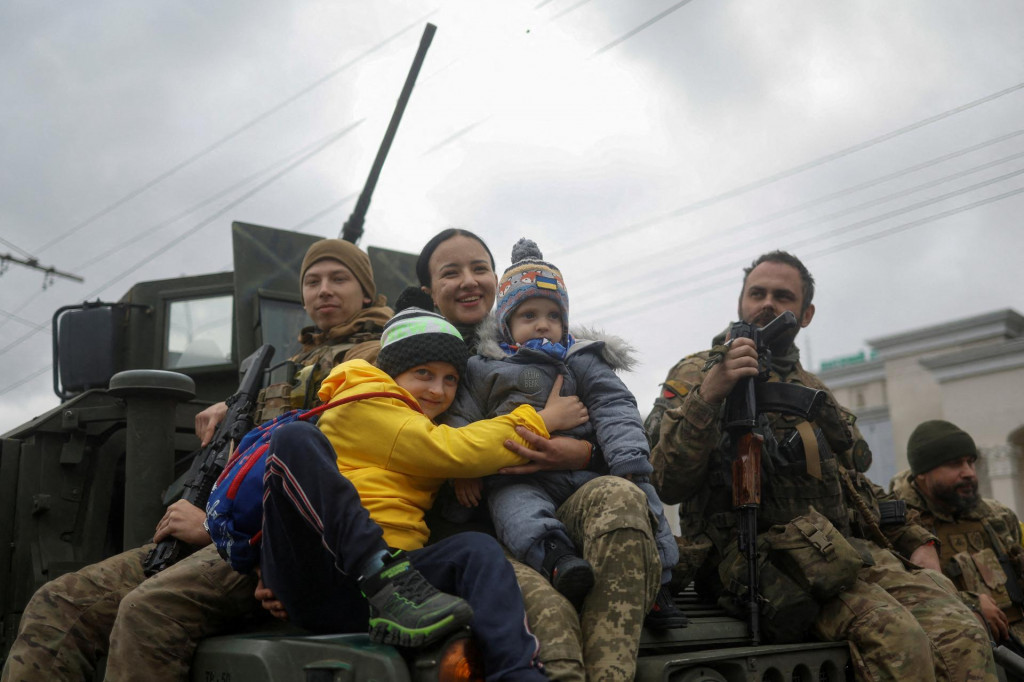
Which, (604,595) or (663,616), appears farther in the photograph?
(663,616)

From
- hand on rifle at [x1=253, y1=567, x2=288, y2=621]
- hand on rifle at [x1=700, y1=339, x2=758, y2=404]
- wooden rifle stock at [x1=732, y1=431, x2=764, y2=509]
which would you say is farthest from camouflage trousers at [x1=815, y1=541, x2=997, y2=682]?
hand on rifle at [x1=253, y1=567, x2=288, y2=621]

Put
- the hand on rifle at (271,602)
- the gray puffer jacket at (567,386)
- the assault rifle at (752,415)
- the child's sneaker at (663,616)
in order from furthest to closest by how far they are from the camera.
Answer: the assault rifle at (752,415) → the gray puffer jacket at (567,386) → the child's sneaker at (663,616) → the hand on rifle at (271,602)

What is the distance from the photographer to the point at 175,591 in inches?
109

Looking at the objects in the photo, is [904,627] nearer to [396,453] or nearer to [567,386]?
[567,386]

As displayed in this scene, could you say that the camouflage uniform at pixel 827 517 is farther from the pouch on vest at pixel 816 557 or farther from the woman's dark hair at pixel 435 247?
the woman's dark hair at pixel 435 247

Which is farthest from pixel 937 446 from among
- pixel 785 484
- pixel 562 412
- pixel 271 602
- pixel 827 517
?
pixel 271 602

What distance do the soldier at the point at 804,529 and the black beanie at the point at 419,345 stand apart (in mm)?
1013

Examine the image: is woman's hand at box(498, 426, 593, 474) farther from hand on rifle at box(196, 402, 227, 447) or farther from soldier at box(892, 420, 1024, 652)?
soldier at box(892, 420, 1024, 652)

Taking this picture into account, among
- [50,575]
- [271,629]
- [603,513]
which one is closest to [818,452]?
[603,513]

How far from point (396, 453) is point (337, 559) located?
1.12ft

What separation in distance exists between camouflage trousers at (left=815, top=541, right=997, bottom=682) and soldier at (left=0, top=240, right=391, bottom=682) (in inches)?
76.2

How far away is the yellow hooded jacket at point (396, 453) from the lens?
8.15ft

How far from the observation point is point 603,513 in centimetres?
251

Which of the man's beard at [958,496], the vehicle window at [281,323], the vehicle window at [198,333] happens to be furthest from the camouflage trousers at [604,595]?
the man's beard at [958,496]
